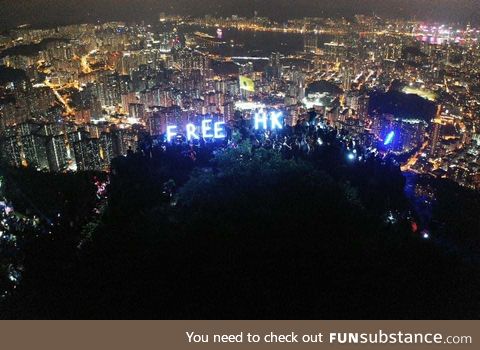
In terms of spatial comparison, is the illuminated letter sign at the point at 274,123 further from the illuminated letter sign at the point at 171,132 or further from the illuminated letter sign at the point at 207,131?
the illuminated letter sign at the point at 171,132

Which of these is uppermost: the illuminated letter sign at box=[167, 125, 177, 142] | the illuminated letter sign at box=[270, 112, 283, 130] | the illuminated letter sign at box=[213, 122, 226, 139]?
the illuminated letter sign at box=[270, 112, 283, 130]

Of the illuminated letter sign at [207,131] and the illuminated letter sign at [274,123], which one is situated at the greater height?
the illuminated letter sign at [274,123]

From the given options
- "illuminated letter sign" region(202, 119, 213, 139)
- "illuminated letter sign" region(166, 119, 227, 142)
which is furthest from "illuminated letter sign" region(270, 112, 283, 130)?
"illuminated letter sign" region(202, 119, 213, 139)

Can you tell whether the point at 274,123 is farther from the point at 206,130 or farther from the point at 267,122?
the point at 206,130

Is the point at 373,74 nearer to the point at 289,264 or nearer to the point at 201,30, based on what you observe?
the point at 201,30

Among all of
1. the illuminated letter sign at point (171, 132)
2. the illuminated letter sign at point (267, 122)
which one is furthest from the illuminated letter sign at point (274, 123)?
the illuminated letter sign at point (171, 132)

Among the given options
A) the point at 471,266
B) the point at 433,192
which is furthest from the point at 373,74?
the point at 471,266

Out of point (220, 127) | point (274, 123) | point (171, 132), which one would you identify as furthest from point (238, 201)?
point (171, 132)

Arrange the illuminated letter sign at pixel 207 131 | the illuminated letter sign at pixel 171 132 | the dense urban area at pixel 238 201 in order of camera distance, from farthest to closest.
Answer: the illuminated letter sign at pixel 171 132 < the illuminated letter sign at pixel 207 131 < the dense urban area at pixel 238 201

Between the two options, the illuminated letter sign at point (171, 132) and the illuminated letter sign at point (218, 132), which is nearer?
the illuminated letter sign at point (218, 132)

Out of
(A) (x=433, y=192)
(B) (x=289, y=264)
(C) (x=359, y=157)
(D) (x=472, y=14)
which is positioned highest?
(D) (x=472, y=14)

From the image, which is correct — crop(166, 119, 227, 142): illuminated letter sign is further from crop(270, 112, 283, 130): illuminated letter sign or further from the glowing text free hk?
crop(270, 112, 283, 130): illuminated letter sign
